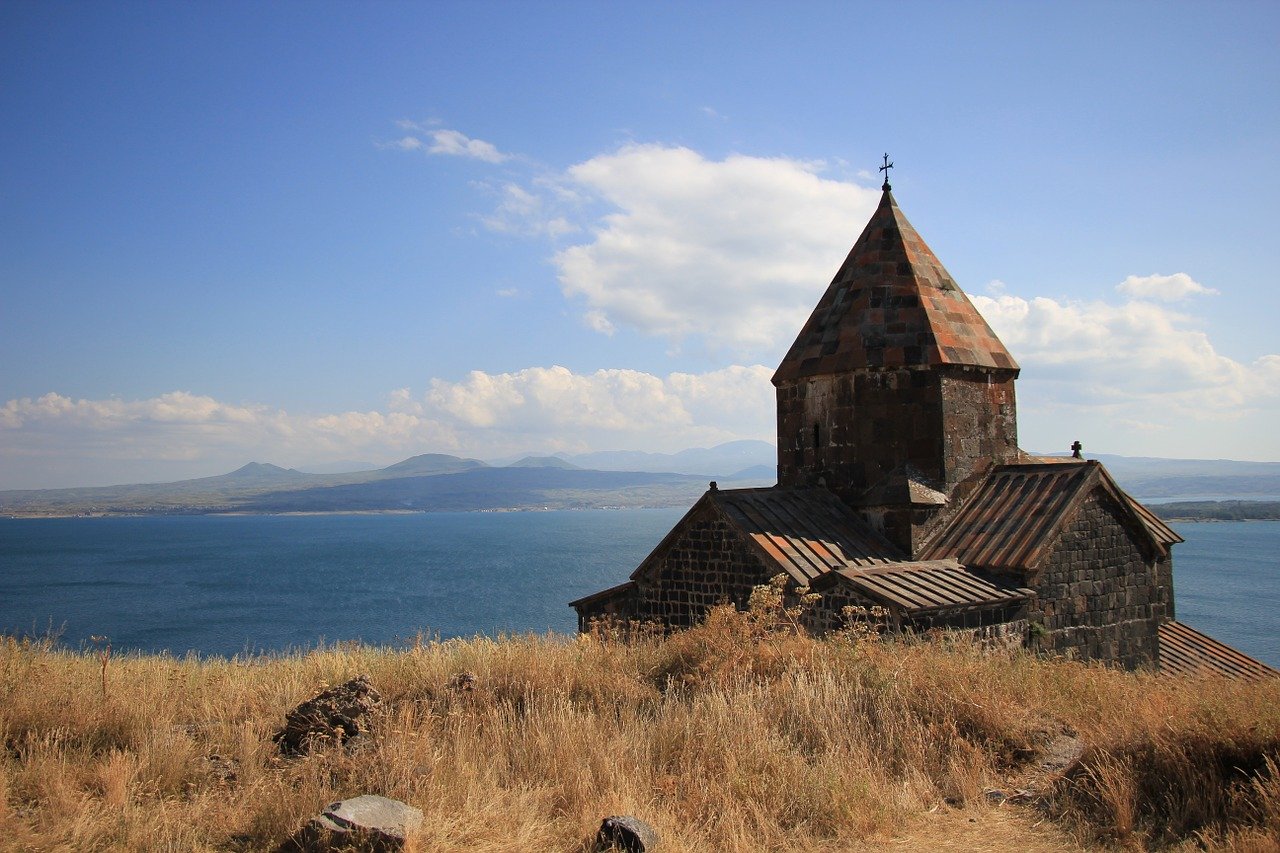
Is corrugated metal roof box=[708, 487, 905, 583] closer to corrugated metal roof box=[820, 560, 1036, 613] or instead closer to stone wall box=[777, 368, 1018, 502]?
corrugated metal roof box=[820, 560, 1036, 613]

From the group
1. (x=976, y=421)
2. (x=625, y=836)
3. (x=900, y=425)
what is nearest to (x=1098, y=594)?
(x=976, y=421)

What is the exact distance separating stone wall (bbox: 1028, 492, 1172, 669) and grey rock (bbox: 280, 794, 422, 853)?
771 cm

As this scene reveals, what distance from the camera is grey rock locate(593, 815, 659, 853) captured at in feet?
13.5

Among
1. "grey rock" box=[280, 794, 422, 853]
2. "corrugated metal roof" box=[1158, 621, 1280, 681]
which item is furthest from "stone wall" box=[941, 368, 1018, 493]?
"grey rock" box=[280, 794, 422, 853]

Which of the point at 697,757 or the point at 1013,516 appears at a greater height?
the point at 1013,516

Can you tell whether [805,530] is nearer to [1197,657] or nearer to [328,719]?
[328,719]

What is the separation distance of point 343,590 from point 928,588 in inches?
1901

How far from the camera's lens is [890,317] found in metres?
11.1

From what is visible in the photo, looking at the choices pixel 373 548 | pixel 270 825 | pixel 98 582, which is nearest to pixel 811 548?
pixel 270 825

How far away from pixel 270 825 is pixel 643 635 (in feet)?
20.1

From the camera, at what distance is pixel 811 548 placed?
32.1 ft

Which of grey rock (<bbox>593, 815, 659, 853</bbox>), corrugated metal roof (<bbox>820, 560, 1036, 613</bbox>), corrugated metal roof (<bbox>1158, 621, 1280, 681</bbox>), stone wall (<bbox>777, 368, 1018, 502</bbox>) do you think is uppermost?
stone wall (<bbox>777, 368, 1018, 502</bbox>)

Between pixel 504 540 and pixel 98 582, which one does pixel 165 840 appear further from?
pixel 504 540

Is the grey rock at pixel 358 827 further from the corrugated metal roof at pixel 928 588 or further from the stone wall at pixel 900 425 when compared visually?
the stone wall at pixel 900 425
